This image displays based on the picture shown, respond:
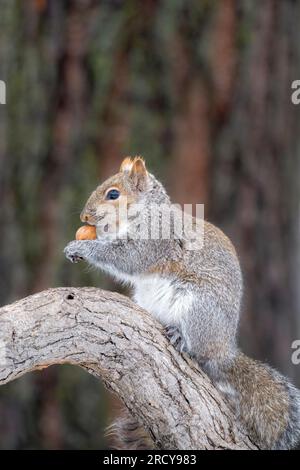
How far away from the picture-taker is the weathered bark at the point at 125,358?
8.00 feet

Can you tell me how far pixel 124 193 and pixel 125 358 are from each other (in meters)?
0.65

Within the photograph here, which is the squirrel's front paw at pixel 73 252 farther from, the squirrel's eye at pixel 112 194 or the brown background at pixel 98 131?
the brown background at pixel 98 131

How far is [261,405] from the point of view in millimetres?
2961

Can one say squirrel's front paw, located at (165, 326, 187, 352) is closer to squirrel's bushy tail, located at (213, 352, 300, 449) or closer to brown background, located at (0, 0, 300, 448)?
squirrel's bushy tail, located at (213, 352, 300, 449)

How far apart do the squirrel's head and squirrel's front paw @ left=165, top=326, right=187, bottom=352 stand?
1.52 feet

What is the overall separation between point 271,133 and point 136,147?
2.35ft

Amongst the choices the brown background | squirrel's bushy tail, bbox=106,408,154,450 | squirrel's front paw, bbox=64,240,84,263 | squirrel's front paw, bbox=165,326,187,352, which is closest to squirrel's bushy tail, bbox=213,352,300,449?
squirrel's front paw, bbox=165,326,187,352

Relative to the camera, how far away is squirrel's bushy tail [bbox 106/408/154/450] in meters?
3.02

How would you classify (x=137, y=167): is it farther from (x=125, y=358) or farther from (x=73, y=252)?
(x=125, y=358)

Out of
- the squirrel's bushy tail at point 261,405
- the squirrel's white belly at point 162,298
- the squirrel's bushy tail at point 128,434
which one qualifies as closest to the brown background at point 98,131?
the squirrel's bushy tail at point 128,434

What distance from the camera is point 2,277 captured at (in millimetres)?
3969

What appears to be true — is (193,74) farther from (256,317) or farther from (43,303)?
(43,303)

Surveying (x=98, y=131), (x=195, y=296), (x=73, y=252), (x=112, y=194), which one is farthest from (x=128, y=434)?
(x=98, y=131)
